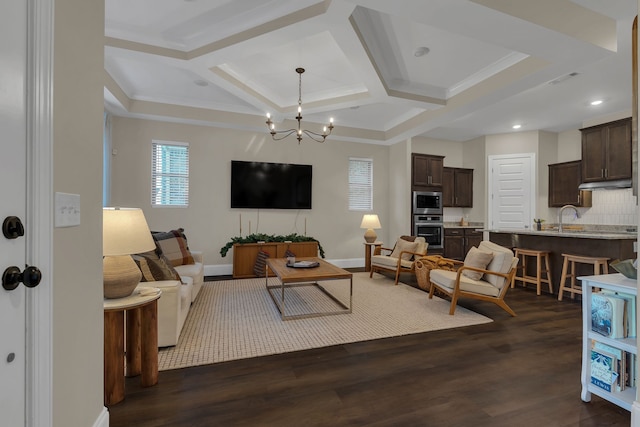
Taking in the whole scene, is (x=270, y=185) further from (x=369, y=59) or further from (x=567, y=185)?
(x=567, y=185)

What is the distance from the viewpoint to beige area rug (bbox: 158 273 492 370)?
2.60m

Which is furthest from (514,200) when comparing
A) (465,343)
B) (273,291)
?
(273,291)

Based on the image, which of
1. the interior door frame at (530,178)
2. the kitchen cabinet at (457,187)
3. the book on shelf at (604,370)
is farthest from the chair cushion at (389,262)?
the interior door frame at (530,178)

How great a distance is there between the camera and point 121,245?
70.8 inches

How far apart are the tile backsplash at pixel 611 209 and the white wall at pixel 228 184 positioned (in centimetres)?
392

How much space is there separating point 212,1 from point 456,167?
22.6ft

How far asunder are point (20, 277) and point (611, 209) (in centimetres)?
833

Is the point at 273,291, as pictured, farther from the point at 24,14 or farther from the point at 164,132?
the point at 24,14

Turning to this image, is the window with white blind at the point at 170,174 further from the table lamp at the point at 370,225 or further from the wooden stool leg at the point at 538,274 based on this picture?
the wooden stool leg at the point at 538,274

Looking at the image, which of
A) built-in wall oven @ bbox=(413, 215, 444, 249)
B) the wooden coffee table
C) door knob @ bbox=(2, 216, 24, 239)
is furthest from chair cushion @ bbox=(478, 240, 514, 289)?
door knob @ bbox=(2, 216, 24, 239)

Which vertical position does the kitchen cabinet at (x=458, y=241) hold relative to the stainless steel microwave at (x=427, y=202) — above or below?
below

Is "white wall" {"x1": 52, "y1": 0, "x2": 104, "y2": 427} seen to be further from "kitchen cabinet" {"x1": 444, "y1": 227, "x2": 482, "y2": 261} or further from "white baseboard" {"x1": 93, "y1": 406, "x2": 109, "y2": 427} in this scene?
"kitchen cabinet" {"x1": 444, "y1": 227, "x2": 482, "y2": 261}

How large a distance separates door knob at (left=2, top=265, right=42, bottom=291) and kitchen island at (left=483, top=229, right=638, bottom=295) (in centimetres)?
541

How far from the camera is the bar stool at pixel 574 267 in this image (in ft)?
12.6
